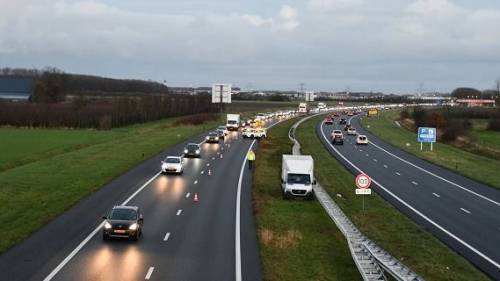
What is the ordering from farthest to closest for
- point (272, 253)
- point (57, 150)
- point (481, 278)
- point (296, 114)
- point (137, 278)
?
point (296, 114) < point (57, 150) < point (272, 253) < point (481, 278) < point (137, 278)

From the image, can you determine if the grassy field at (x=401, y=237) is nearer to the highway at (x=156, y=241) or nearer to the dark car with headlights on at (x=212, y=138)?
→ the highway at (x=156, y=241)

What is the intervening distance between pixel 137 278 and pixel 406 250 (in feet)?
36.5

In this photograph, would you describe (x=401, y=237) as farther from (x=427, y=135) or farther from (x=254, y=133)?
(x=254, y=133)

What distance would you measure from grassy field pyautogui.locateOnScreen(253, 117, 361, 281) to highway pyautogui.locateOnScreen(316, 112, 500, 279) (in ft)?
16.5

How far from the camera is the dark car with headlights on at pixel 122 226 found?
26047mm

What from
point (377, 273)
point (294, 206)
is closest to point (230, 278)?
point (377, 273)

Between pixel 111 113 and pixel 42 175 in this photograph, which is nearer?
pixel 42 175

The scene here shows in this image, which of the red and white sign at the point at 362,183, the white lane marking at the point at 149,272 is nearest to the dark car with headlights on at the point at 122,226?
the white lane marking at the point at 149,272

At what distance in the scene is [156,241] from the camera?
2633 centimetres

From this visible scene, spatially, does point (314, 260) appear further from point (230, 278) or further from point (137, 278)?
point (137, 278)

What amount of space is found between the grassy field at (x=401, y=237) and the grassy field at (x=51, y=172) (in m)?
14.3

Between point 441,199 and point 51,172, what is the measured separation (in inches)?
1046

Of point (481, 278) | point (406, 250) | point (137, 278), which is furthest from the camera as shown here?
point (406, 250)

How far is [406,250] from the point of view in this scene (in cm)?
2630
